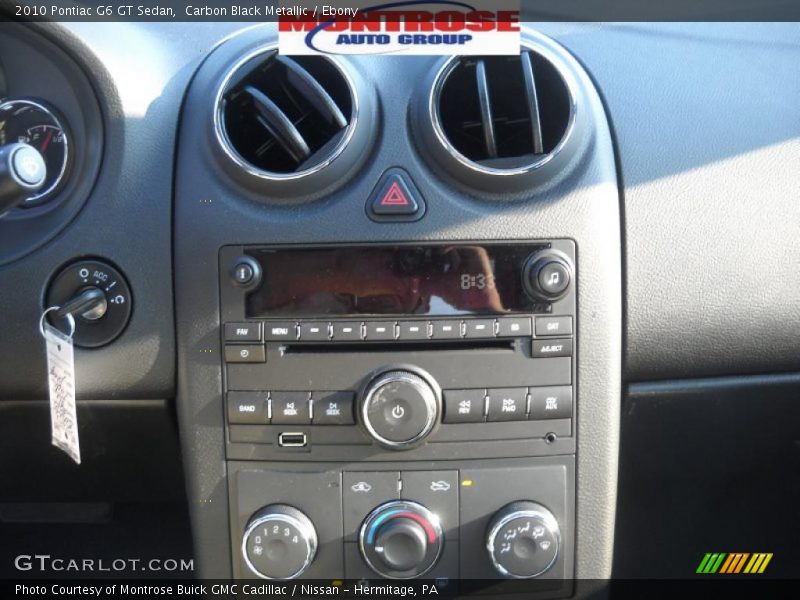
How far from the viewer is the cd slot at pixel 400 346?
4.59 feet

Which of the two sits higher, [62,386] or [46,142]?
[46,142]

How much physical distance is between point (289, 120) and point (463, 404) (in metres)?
0.61

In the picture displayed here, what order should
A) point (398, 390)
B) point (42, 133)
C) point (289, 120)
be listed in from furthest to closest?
point (42, 133) → point (289, 120) → point (398, 390)

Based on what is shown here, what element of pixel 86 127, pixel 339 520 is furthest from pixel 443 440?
pixel 86 127

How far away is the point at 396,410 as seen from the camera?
1363 millimetres

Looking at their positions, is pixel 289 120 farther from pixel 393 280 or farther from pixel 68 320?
pixel 68 320

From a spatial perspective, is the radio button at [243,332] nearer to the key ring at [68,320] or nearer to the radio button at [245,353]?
the radio button at [245,353]

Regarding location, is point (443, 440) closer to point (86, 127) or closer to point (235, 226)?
point (235, 226)

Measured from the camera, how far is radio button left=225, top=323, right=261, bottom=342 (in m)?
1.41

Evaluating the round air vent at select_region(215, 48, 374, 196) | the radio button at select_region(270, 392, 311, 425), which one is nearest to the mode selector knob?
the radio button at select_region(270, 392, 311, 425)

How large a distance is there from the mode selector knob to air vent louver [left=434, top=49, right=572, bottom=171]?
42 centimetres

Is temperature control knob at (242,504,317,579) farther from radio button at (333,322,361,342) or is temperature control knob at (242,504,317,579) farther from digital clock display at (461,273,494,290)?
digital clock display at (461,273,494,290)

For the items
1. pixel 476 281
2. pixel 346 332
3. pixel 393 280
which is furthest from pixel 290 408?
pixel 476 281

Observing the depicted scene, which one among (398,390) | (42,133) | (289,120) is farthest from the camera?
(42,133)
